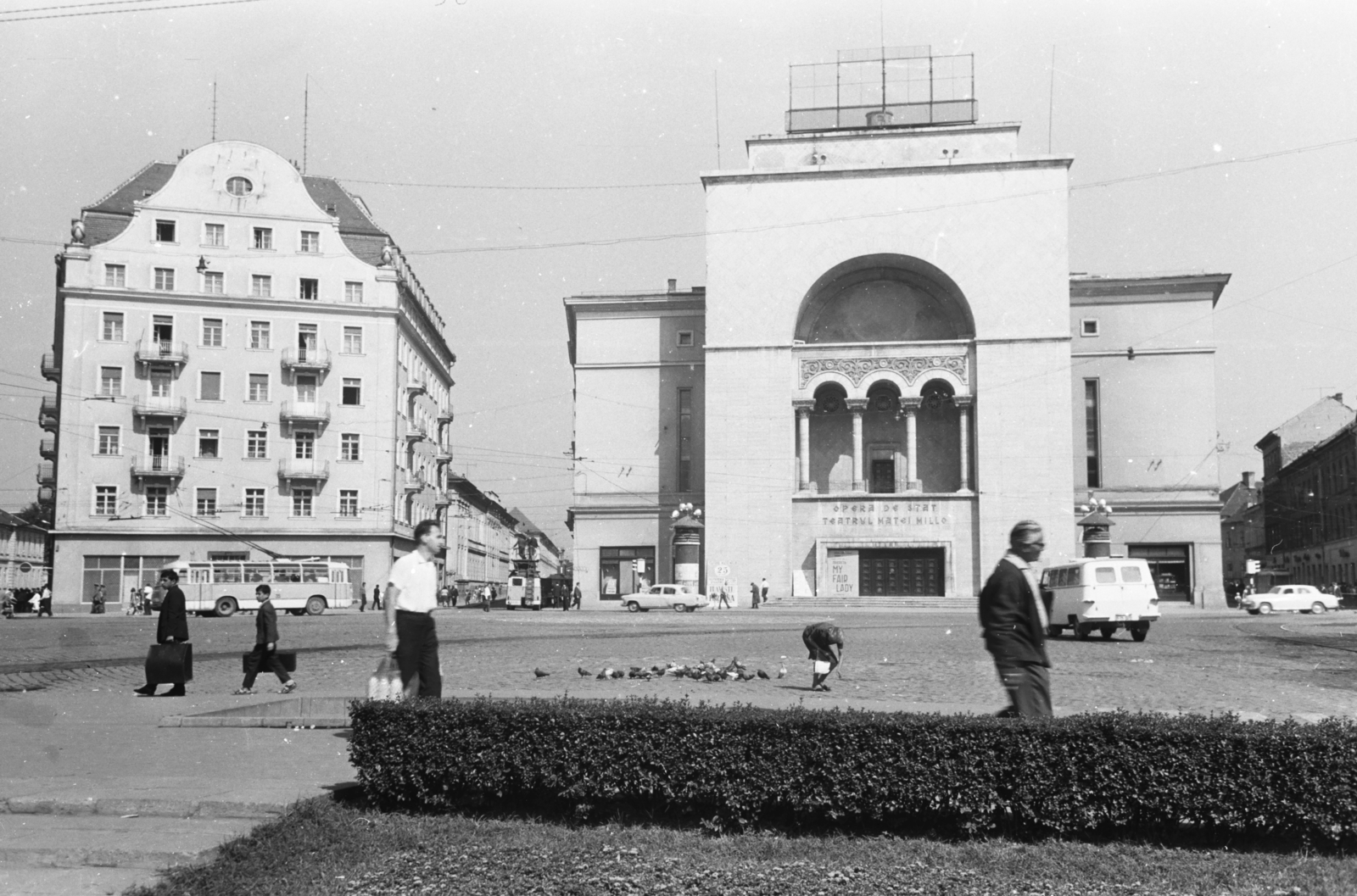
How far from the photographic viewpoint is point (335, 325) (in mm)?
62438

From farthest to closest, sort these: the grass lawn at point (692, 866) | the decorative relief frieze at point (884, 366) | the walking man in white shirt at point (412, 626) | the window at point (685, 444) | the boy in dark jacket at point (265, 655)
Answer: the window at point (685, 444) → the decorative relief frieze at point (884, 366) → the boy in dark jacket at point (265, 655) → the walking man in white shirt at point (412, 626) → the grass lawn at point (692, 866)

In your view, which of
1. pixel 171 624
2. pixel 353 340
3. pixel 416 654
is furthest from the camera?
pixel 353 340

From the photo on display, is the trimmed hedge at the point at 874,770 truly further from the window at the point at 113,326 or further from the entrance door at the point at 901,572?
the window at the point at 113,326

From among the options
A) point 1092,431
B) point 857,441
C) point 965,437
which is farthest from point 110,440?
point 1092,431

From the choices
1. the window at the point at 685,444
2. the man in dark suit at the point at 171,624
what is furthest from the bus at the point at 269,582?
the man in dark suit at the point at 171,624

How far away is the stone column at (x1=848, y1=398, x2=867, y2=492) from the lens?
56812mm

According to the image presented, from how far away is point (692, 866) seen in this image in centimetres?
702

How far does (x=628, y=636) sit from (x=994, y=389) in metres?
29.8

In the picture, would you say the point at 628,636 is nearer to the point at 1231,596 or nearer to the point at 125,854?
the point at 125,854

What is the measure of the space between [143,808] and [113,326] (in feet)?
186

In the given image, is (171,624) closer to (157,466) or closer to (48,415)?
(157,466)

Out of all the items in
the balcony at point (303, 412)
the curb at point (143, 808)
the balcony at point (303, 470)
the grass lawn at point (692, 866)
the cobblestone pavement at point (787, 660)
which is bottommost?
the cobblestone pavement at point (787, 660)

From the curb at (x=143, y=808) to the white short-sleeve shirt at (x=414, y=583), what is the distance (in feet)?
5.76

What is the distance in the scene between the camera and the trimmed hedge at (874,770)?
733 cm
